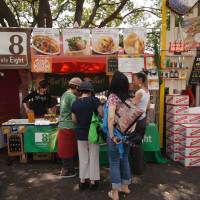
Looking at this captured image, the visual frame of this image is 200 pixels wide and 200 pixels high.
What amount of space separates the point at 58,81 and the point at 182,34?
337 cm

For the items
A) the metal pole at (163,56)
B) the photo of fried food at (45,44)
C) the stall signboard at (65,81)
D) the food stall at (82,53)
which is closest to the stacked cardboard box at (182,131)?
the metal pole at (163,56)

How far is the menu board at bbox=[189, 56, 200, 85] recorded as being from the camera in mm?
7707

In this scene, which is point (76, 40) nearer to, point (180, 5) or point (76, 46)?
point (76, 46)

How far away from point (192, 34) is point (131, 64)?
1.70 metres

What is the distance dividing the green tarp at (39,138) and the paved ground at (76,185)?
35 cm

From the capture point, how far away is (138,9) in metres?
17.0

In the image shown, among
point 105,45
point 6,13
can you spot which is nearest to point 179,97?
point 105,45

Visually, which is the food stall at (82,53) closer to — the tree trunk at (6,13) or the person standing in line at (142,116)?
the person standing in line at (142,116)

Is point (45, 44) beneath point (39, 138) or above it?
above

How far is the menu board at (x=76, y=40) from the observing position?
20.1ft

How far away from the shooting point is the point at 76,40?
242 inches

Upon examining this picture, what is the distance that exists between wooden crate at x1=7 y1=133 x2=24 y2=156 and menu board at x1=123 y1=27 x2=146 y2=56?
2896 millimetres

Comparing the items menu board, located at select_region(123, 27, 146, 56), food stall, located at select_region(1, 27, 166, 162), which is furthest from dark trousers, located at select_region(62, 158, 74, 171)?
menu board, located at select_region(123, 27, 146, 56)

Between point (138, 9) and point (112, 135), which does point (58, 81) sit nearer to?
point (112, 135)
